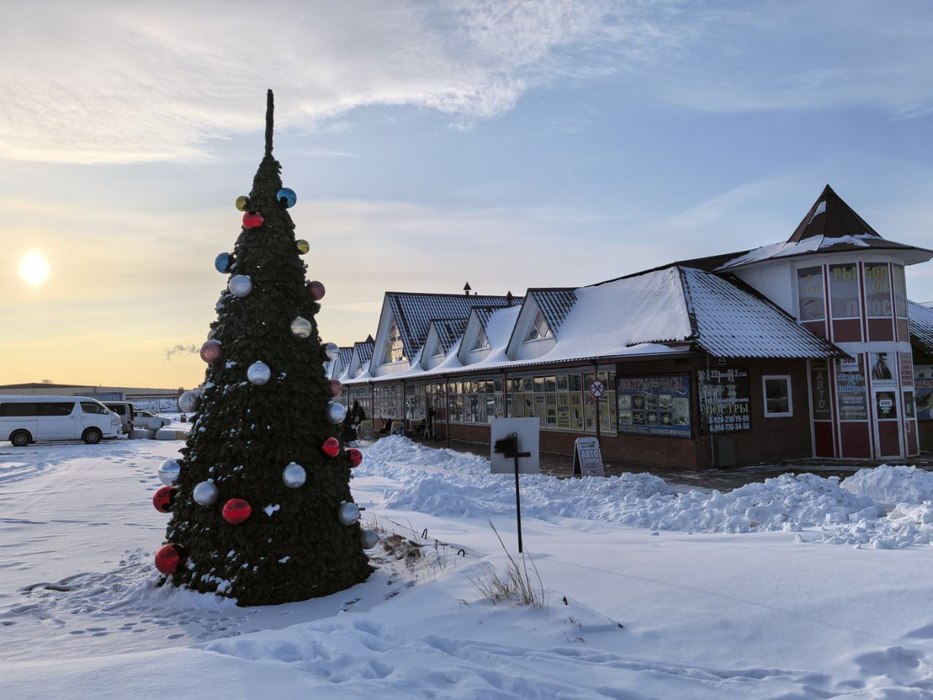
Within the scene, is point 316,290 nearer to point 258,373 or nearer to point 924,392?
point 258,373

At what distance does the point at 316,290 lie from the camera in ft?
23.2

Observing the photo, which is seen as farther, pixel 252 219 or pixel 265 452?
pixel 252 219

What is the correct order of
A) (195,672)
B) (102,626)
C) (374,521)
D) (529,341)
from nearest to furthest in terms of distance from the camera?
(195,672) → (102,626) → (374,521) → (529,341)

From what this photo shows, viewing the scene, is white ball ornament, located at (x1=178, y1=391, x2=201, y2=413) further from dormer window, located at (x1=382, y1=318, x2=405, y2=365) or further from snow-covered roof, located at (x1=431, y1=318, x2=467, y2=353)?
dormer window, located at (x1=382, y1=318, x2=405, y2=365)

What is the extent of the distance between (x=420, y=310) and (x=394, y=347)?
244cm

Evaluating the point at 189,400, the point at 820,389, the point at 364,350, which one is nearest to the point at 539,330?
the point at 820,389

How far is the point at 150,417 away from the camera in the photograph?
4188 centimetres

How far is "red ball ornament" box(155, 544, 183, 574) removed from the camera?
6242mm

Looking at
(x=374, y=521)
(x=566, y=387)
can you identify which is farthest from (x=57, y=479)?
(x=566, y=387)

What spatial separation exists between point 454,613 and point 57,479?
1422 centimetres

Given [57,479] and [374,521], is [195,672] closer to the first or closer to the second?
[374,521]

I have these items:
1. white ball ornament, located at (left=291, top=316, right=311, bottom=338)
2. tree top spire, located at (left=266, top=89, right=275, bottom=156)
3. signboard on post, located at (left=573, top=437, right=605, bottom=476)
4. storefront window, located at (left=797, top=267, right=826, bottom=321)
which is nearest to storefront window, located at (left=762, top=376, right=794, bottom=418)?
storefront window, located at (left=797, top=267, right=826, bottom=321)

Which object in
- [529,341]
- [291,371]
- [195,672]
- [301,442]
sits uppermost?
[529,341]

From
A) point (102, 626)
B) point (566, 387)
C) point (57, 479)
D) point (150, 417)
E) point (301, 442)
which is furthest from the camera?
point (150, 417)
